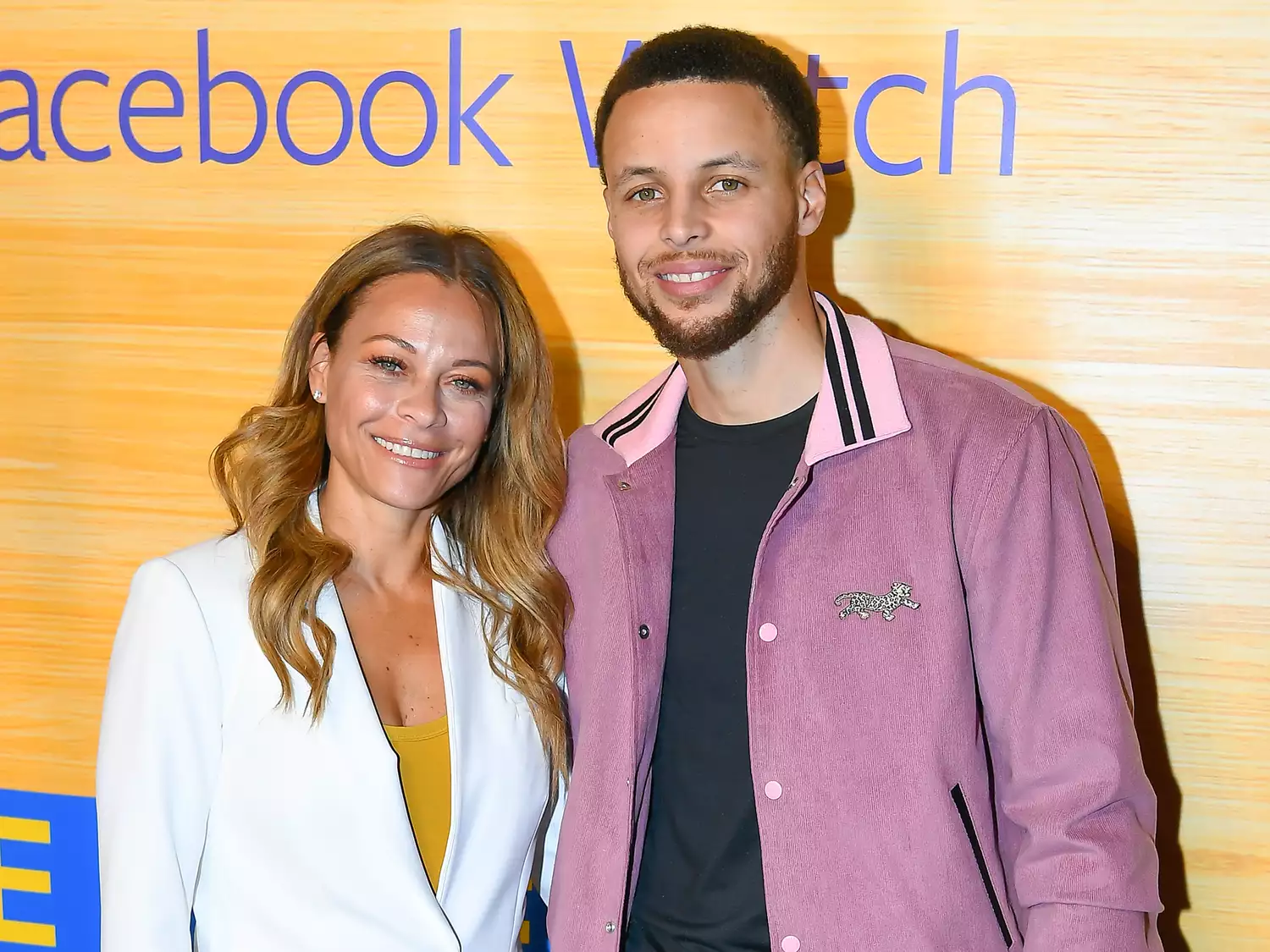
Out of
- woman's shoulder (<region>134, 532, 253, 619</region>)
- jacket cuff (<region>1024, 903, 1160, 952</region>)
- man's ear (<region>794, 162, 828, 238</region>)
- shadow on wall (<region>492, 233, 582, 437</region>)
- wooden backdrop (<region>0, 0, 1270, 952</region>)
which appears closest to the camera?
jacket cuff (<region>1024, 903, 1160, 952</region>)

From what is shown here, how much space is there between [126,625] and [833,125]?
151 centimetres

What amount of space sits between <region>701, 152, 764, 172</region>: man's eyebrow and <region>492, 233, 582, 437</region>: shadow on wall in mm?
743

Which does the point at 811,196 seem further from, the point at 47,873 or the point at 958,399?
the point at 47,873

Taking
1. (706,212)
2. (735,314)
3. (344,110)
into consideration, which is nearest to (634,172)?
(706,212)

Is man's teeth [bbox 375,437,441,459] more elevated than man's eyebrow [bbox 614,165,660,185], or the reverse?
man's eyebrow [bbox 614,165,660,185]

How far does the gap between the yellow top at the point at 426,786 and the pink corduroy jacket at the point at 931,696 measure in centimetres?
24

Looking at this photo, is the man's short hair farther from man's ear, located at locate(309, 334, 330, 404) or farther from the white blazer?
the white blazer

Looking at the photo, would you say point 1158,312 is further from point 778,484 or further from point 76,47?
point 76,47

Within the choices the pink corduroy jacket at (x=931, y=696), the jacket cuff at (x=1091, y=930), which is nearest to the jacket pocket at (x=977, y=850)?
the pink corduroy jacket at (x=931, y=696)

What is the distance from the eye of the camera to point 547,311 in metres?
2.58

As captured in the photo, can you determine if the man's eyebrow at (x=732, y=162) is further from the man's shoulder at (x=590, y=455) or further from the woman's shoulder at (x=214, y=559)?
the woman's shoulder at (x=214, y=559)

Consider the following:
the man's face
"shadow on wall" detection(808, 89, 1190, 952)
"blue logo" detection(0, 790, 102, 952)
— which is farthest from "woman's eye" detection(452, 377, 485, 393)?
"blue logo" detection(0, 790, 102, 952)

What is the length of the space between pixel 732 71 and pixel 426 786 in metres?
1.19

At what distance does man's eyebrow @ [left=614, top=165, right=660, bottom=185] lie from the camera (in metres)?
1.93
